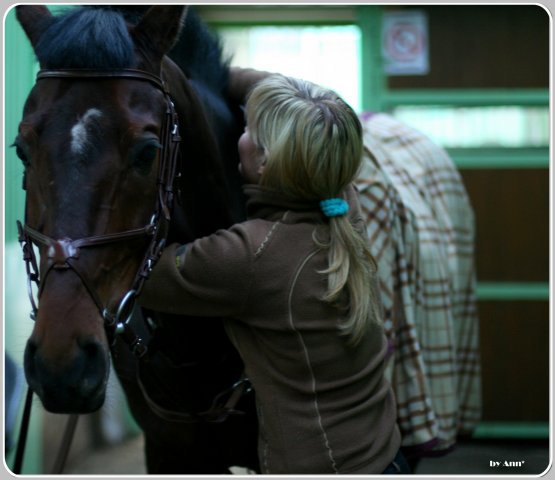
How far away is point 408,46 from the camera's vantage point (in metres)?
4.37

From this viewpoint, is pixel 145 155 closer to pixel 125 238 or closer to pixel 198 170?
pixel 125 238

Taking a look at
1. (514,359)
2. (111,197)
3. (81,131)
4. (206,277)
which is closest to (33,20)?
(81,131)

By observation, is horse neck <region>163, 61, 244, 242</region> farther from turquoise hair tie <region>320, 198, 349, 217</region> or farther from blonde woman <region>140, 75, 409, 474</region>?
turquoise hair tie <region>320, 198, 349, 217</region>

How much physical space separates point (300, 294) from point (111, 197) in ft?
1.42

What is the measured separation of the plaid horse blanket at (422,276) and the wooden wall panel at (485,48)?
3.57 ft

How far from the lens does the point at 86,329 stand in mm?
1552

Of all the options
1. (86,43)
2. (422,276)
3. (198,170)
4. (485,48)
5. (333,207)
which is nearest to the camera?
(86,43)

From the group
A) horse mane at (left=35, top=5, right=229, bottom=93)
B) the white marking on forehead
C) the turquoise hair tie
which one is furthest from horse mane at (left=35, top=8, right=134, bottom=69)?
the turquoise hair tie

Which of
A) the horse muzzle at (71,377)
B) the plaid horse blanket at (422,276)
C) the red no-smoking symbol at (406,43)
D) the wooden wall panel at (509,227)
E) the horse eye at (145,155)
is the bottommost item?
the wooden wall panel at (509,227)

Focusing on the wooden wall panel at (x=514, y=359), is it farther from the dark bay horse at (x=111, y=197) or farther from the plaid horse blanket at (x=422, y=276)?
the dark bay horse at (x=111, y=197)

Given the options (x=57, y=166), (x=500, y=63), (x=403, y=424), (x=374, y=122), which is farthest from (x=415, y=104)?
(x=57, y=166)

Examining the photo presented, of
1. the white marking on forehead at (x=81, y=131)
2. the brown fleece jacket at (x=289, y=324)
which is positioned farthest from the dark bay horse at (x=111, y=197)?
the brown fleece jacket at (x=289, y=324)

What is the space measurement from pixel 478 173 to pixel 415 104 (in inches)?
17.9

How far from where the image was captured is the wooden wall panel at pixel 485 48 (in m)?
4.33
